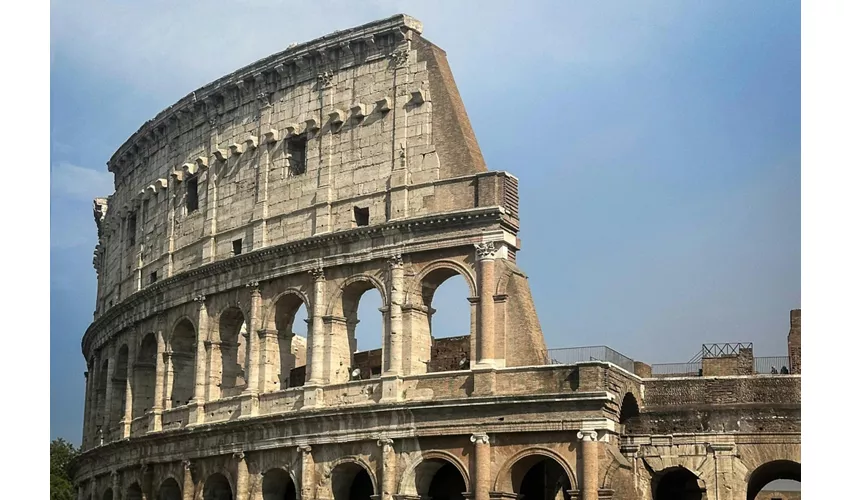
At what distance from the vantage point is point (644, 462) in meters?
26.8

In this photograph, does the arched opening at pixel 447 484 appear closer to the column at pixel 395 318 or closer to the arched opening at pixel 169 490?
the column at pixel 395 318

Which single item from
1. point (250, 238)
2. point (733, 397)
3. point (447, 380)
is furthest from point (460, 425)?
point (250, 238)

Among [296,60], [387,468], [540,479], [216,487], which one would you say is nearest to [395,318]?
[387,468]

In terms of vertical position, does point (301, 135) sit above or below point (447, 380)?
above

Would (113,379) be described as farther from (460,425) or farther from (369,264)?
(460,425)

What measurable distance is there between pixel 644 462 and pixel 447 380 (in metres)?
4.37

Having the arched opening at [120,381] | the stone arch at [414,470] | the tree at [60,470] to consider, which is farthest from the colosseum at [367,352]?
the tree at [60,470]

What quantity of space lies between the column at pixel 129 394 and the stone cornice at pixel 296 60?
6101 millimetres

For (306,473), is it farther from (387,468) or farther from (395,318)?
(395,318)

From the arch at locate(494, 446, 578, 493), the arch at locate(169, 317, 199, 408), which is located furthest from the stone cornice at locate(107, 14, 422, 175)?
the arch at locate(494, 446, 578, 493)

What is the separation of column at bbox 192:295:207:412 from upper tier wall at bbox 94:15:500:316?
1317mm

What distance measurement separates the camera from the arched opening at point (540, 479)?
26375mm
